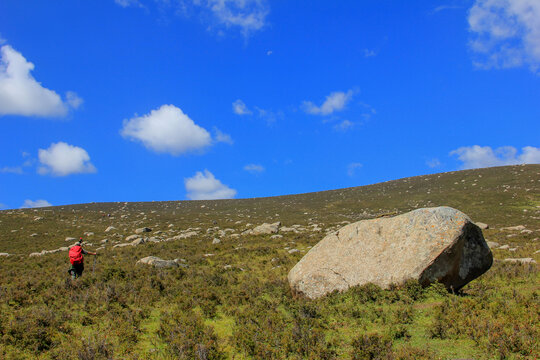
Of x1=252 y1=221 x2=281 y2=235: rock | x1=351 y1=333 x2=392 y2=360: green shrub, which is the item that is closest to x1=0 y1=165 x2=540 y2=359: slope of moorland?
x1=351 y1=333 x2=392 y2=360: green shrub

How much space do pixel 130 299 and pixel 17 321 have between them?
363 centimetres

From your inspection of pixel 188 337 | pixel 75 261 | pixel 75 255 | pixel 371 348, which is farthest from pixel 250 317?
pixel 75 261

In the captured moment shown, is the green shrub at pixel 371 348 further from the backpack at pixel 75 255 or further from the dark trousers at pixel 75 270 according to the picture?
the dark trousers at pixel 75 270

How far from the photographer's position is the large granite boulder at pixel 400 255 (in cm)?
1121

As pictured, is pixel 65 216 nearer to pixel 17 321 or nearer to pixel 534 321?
pixel 17 321

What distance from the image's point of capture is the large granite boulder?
1121cm

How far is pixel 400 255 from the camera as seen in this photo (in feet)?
39.0

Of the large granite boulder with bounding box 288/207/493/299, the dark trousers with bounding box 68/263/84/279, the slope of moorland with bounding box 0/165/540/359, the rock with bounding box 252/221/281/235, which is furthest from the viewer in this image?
the rock with bounding box 252/221/281/235

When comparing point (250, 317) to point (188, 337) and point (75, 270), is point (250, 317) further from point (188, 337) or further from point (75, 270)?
point (75, 270)

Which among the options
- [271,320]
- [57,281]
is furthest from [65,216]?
[271,320]

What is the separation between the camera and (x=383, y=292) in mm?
11258

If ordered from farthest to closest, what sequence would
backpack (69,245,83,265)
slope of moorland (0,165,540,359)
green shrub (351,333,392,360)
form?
backpack (69,245,83,265), slope of moorland (0,165,540,359), green shrub (351,333,392,360)

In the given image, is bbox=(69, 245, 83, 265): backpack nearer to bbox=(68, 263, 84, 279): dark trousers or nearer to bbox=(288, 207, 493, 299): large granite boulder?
bbox=(68, 263, 84, 279): dark trousers

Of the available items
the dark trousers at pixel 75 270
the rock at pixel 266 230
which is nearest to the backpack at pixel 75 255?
the dark trousers at pixel 75 270
